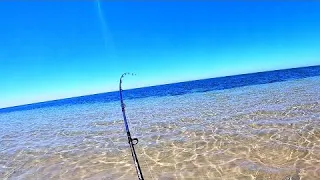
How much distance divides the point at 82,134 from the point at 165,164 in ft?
21.3

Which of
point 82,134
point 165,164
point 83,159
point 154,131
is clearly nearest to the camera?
point 165,164

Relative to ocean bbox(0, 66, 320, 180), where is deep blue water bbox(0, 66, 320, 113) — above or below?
above

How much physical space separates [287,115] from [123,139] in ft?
22.4

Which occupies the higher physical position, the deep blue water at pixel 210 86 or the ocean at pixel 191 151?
the deep blue water at pixel 210 86

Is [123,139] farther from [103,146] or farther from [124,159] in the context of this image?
[124,159]

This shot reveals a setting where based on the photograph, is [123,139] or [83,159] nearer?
[83,159]

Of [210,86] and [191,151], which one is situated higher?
[210,86]

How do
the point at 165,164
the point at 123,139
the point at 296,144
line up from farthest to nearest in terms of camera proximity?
the point at 123,139
the point at 296,144
the point at 165,164

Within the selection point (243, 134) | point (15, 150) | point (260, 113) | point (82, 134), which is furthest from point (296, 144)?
point (15, 150)

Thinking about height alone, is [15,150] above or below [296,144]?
above

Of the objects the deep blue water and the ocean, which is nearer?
the ocean

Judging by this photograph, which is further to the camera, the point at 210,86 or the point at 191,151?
the point at 210,86

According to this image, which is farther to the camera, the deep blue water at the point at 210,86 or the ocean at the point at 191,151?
the deep blue water at the point at 210,86

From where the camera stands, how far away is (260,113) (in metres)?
12.1
